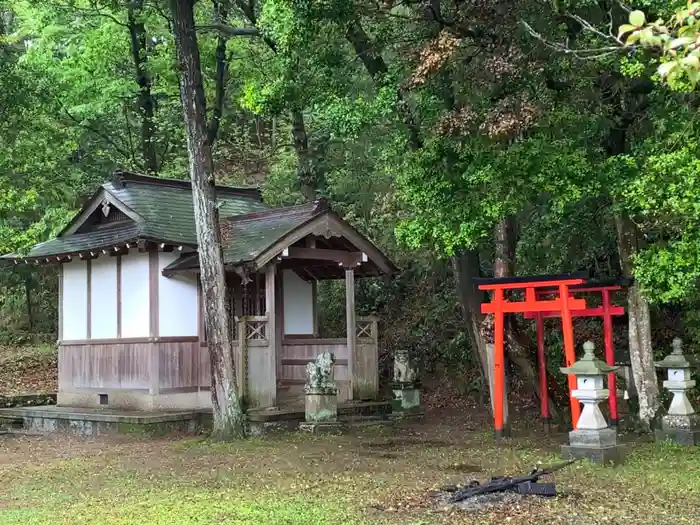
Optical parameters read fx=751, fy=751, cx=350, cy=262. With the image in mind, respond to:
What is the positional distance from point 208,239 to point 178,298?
2999mm

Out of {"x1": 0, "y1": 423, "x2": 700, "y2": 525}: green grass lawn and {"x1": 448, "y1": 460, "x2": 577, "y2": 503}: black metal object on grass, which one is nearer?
{"x1": 0, "y1": 423, "x2": 700, "y2": 525}: green grass lawn

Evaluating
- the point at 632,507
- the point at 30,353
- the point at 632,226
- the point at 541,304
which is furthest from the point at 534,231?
the point at 30,353

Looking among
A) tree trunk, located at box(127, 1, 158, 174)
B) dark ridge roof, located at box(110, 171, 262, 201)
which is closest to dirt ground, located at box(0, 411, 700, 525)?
dark ridge roof, located at box(110, 171, 262, 201)

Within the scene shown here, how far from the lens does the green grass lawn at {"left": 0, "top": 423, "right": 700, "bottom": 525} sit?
689 centimetres

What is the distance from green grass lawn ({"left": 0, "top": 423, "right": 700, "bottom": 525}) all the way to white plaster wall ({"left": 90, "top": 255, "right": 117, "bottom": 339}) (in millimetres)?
2848

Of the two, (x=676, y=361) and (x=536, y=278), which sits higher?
(x=536, y=278)

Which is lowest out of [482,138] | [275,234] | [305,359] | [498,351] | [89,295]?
[305,359]

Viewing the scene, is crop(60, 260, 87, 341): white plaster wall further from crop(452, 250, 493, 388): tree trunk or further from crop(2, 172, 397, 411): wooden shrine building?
crop(452, 250, 493, 388): tree trunk

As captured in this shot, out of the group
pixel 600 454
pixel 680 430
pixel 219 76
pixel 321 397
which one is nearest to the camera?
pixel 600 454

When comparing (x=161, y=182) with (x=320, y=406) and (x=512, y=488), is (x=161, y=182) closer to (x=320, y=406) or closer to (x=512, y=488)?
(x=320, y=406)

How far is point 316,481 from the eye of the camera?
8750mm

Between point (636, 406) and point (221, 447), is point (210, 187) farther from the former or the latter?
point (636, 406)

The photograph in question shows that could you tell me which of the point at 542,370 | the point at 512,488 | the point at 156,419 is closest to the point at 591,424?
the point at 512,488

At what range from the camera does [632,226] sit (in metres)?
11.5
